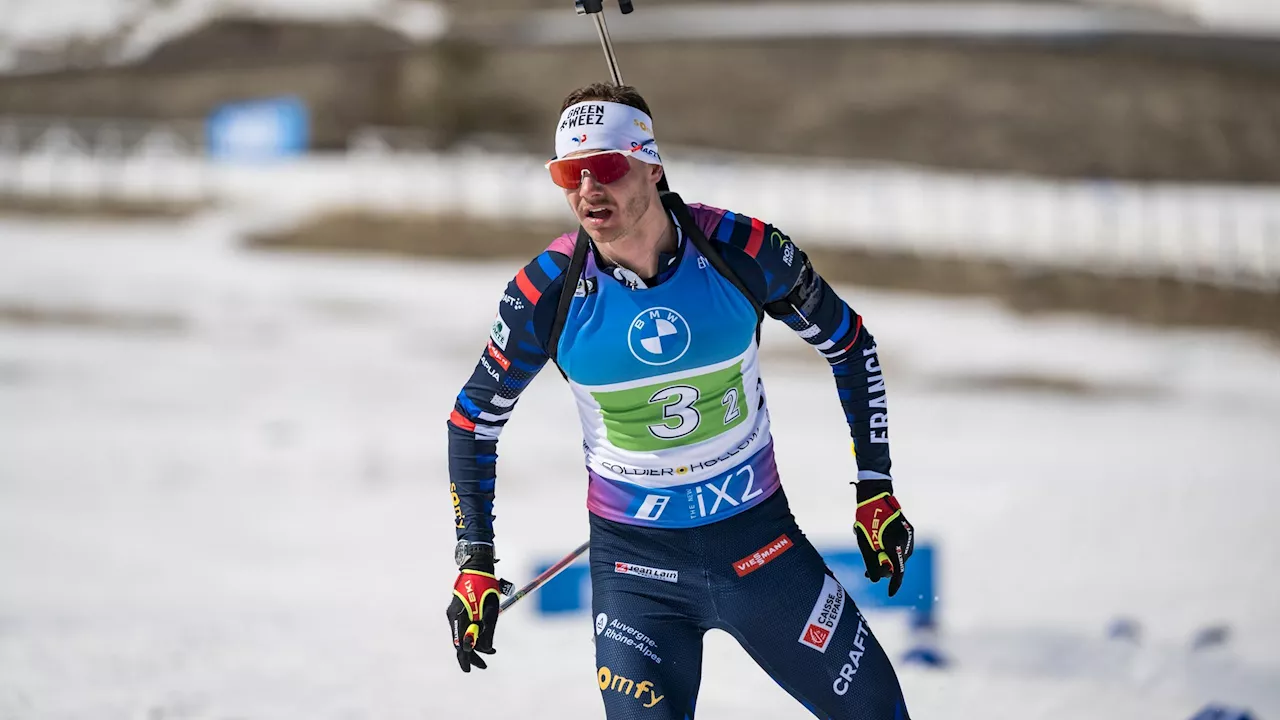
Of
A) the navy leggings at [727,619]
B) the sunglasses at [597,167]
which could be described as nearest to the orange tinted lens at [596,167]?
the sunglasses at [597,167]

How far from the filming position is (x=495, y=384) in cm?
445

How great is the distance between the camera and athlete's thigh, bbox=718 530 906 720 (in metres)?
4.29

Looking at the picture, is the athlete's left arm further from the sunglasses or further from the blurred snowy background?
the blurred snowy background

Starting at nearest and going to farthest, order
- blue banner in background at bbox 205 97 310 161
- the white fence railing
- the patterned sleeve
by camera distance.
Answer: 1. the patterned sleeve
2. the white fence railing
3. blue banner in background at bbox 205 97 310 161

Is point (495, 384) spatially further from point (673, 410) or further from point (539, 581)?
point (539, 581)

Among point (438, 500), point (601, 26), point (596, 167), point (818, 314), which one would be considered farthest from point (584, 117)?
point (438, 500)

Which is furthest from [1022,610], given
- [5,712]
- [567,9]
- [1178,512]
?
[567,9]

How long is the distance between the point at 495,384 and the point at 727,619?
43.2 inches

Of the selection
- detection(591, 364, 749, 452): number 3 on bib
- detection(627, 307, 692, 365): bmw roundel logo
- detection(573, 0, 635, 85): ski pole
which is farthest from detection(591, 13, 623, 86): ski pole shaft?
detection(591, 364, 749, 452): number 3 on bib

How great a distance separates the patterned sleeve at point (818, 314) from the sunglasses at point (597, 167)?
362 mm

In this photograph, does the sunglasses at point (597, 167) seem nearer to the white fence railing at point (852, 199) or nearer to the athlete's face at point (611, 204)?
the athlete's face at point (611, 204)

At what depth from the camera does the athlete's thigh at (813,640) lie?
429cm

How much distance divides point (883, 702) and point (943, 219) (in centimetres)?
2032

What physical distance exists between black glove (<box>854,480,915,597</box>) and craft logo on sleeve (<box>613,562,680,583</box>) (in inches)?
26.7
